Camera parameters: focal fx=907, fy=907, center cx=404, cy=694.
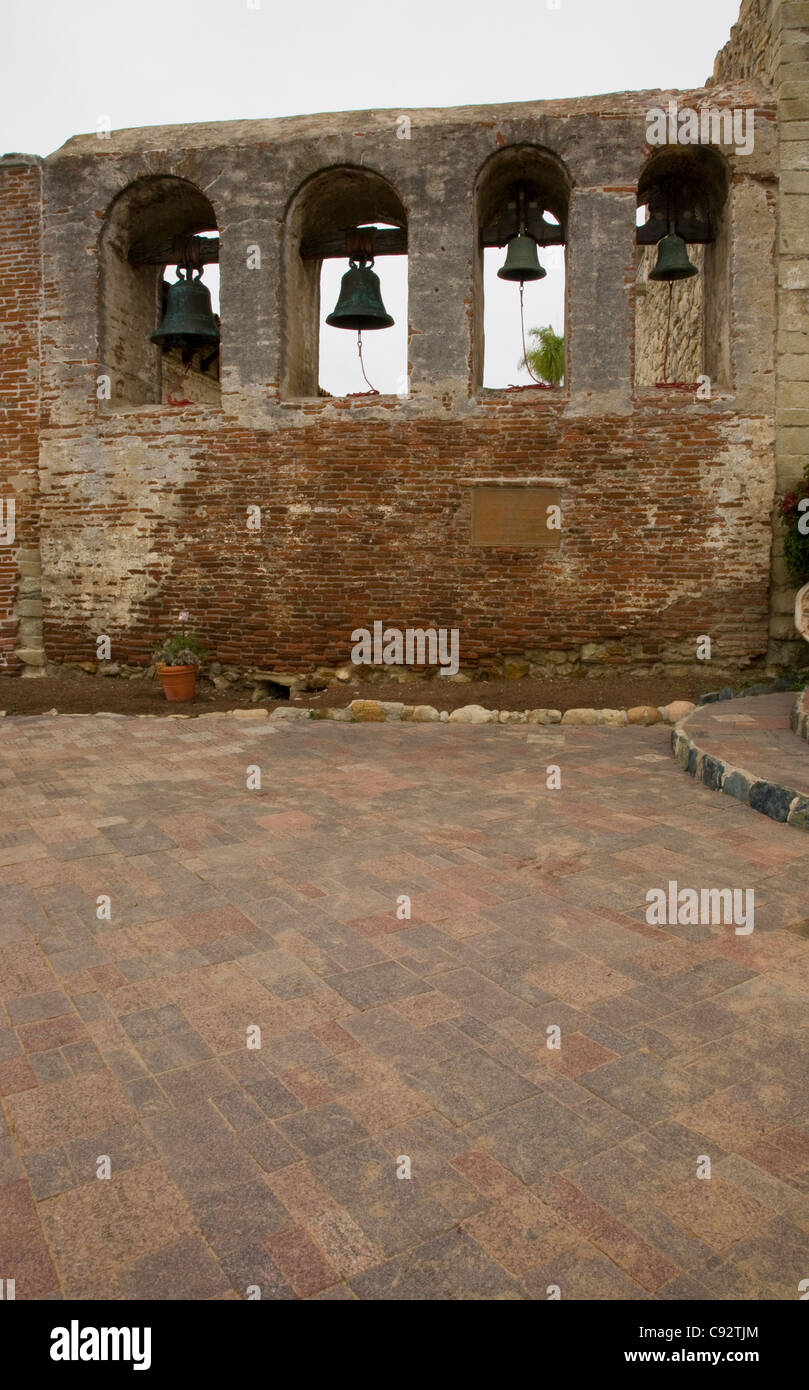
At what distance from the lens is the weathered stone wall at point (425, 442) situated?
8953 mm

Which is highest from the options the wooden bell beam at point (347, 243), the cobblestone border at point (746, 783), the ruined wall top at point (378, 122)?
the ruined wall top at point (378, 122)

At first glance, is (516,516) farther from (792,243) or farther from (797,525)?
(792,243)

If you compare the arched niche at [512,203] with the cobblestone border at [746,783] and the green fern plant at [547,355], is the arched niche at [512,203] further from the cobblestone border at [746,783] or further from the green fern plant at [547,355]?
the green fern plant at [547,355]

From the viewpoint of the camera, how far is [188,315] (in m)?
9.77

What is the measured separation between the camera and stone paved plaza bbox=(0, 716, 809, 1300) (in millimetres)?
1848

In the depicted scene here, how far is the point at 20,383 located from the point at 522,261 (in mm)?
5681

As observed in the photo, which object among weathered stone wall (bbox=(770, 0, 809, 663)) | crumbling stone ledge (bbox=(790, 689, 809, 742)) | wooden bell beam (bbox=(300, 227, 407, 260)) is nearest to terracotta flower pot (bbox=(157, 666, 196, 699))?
wooden bell beam (bbox=(300, 227, 407, 260))

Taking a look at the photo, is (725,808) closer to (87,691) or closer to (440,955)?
(440,955)

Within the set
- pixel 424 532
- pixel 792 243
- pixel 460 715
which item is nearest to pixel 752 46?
pixel 792 243

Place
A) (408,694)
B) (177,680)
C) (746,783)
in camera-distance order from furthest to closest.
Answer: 1. (177,680)
2. (408,694)
3. (746,783)

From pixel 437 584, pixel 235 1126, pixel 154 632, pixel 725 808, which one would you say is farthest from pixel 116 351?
→ pixel 235 1126

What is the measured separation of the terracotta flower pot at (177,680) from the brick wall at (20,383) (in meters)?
2.17

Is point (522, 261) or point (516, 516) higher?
point (522, 261)

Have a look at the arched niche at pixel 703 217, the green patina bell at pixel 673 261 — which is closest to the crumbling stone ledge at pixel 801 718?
the arched niche at pixel 703 217
